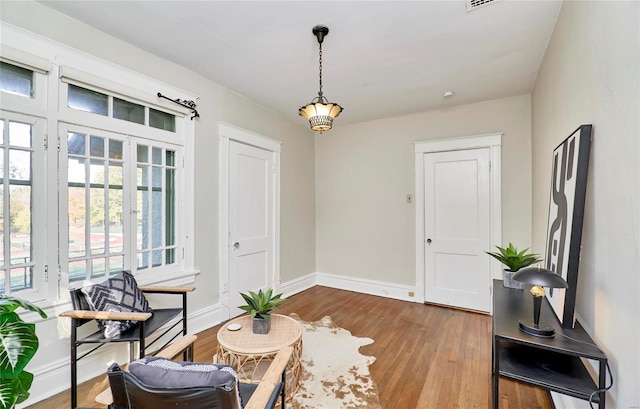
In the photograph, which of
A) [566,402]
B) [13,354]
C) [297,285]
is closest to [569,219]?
[566,402]

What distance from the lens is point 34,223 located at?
6.81 feet

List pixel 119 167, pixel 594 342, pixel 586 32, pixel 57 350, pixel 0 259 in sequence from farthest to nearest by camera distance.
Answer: pixel 119 167, pixel 57 350, pixel 0 259, pixel 586 32, pixel 594 342

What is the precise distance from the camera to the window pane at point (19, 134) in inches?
78.4

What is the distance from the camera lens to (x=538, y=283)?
54.1 inches

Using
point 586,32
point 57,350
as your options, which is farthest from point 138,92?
point 586,32

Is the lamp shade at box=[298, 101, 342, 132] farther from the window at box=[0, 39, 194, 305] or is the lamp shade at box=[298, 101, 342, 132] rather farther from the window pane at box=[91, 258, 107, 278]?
the window pane at box=[91, 258, 107, 278]

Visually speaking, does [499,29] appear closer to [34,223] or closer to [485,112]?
[485,112]

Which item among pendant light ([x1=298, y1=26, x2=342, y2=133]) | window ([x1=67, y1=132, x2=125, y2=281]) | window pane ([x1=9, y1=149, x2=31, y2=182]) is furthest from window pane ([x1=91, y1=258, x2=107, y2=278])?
pendant light ([x1=298, y1=26, x2=342, y2=133])

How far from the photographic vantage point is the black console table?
4.25 ft

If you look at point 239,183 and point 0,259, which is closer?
point 0,259

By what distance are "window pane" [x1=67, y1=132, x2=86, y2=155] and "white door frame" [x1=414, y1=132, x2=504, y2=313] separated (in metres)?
3.85

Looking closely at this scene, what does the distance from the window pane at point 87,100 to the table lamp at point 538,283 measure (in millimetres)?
3207

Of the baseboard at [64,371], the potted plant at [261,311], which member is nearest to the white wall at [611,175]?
the potted plant at [261,311]

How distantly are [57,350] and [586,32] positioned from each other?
3.97 m
